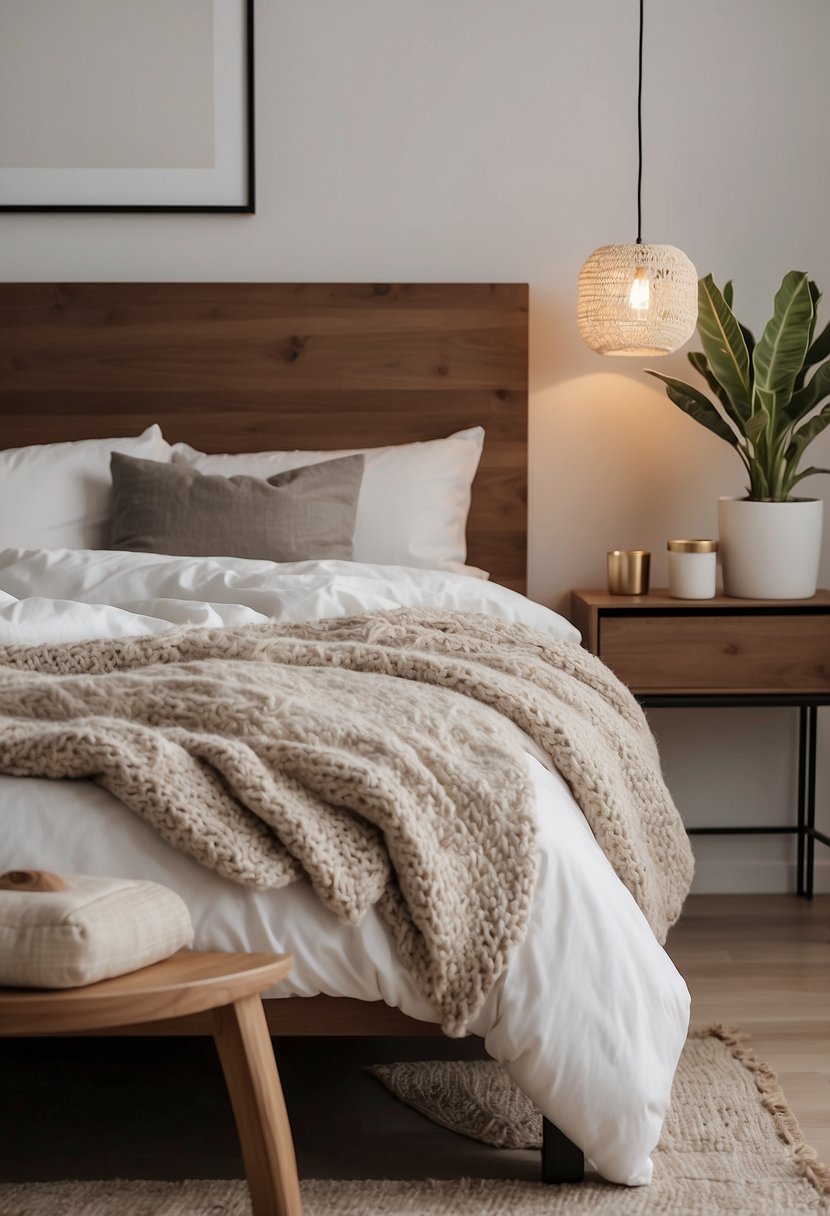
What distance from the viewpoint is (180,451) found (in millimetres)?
3193

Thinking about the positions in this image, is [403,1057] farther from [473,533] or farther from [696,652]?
[473,533]

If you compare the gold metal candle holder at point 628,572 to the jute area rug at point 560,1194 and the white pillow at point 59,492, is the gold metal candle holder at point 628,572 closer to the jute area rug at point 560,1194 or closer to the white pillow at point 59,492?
the white pillow at point 59,492

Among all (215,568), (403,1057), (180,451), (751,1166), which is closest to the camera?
(751,1166)

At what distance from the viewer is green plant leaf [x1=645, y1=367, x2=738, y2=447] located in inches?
120

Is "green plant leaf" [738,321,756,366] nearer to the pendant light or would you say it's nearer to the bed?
the pendant light

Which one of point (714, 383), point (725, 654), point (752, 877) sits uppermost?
point (714, 383)

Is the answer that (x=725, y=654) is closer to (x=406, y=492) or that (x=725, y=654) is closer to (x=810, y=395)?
(x=810, y=395)

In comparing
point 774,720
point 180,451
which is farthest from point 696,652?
point 180,451

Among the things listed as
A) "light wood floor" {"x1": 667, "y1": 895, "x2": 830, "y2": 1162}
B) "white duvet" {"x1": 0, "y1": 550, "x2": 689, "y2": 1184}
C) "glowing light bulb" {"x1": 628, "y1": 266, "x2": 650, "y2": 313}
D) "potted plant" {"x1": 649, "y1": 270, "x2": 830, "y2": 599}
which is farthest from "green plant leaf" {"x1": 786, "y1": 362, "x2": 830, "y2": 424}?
"white duvet" {"x1": 0, "y1": 550, "x2": 689, "y2": 1184}

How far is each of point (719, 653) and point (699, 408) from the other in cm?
59

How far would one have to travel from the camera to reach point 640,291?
296 centimetres

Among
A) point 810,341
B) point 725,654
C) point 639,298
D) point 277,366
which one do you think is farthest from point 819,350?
point 277,366

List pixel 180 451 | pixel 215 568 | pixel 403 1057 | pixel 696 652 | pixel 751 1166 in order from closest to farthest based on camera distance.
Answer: pixel 751 1166 → pixel 403 1057 → pixel 215 568 → pixel 696 652 → pixel 180 451

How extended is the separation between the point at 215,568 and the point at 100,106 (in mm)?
1519
